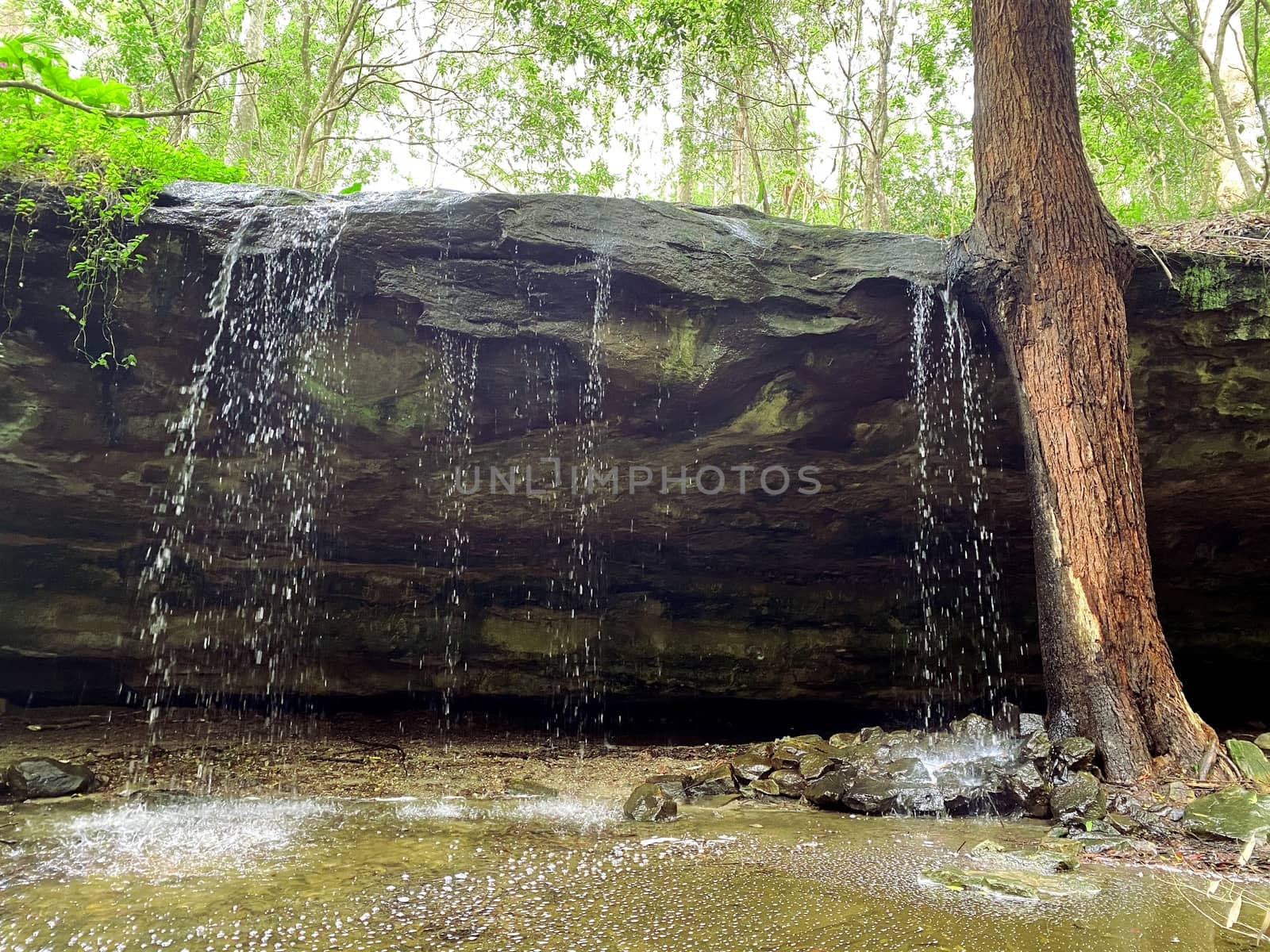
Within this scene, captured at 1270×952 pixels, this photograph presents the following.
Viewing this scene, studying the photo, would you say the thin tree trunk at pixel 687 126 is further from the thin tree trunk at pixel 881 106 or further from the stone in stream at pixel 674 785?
the stone in stream at pixel 674 785

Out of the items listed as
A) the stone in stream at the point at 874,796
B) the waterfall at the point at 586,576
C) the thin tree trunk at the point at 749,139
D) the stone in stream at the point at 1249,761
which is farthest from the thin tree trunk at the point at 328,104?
the stone in stream at the point at 1249,761

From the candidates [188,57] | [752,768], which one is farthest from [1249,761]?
[188,57]

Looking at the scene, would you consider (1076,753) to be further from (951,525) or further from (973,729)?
(951,525)

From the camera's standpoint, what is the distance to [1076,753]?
4.31m

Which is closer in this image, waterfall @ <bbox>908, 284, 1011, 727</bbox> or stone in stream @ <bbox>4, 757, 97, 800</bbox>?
stone in stream @ <bbox>4, 757, 97, 800</bbox>

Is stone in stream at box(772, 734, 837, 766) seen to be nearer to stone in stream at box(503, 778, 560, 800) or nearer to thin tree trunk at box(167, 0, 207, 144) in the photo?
stone in stream at box(503, 778, 560, 800)

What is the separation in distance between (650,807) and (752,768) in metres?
1.14

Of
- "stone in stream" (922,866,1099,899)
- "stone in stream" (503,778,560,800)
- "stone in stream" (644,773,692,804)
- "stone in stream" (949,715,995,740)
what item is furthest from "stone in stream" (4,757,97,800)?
"stone in stream" (949,715,995,740)

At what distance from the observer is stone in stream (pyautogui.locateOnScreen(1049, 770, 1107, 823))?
3.90m

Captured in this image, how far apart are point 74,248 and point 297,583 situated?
11.9ft

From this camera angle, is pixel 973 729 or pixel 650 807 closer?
pixel 650 807

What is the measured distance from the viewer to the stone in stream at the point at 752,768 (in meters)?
4.96

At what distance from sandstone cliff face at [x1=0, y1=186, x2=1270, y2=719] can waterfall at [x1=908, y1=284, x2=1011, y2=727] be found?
17 centimetres

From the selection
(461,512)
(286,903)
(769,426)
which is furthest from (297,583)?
(286,903)
